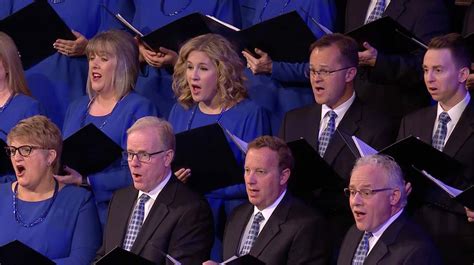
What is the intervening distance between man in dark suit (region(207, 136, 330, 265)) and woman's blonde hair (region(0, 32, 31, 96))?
65.5 inches

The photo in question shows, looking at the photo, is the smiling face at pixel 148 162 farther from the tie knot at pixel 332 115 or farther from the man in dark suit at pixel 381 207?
the man in dark suit at pixel 381 207

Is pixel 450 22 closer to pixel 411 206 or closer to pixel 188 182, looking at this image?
pixel 411 206

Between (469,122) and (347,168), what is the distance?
Result: 0.62m

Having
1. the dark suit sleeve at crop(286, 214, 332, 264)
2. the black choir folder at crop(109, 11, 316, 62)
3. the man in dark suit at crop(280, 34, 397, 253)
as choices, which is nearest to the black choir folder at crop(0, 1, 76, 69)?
the black choir folder at crop(109, 11, 316, 62)

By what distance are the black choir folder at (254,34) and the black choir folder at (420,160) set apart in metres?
0.81

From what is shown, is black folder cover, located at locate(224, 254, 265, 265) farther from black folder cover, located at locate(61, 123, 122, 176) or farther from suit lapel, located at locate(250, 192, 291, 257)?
black folder cover, located at locate(61, 123, 122, 176)

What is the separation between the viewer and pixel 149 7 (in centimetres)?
718

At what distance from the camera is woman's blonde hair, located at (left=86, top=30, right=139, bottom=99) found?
6.71m

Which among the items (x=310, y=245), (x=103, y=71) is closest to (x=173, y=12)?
(x=103, y=71)

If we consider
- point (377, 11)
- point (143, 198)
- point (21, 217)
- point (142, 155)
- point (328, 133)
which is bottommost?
point (21, 217)

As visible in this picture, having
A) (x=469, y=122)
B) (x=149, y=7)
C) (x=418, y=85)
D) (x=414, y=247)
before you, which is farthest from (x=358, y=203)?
(x=149, y=7)

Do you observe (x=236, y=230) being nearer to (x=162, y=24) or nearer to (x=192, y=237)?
(x=192, y=237)

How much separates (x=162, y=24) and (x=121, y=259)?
208cm

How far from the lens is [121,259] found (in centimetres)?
537
